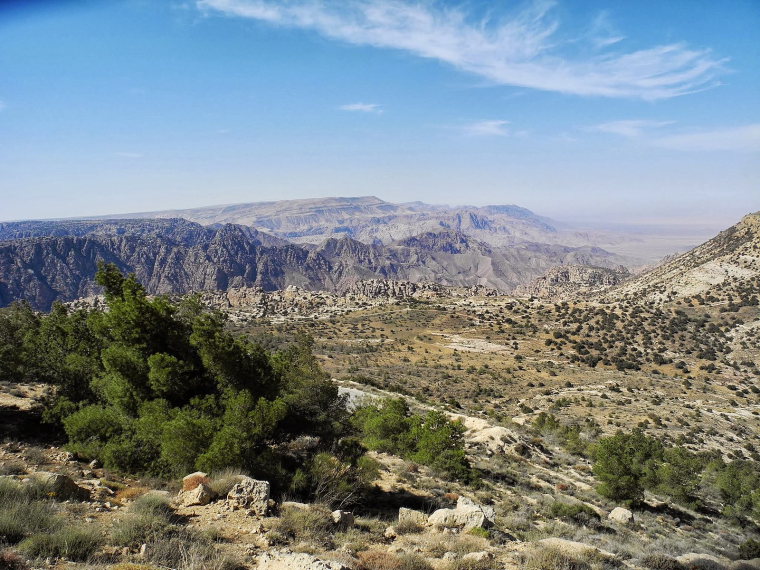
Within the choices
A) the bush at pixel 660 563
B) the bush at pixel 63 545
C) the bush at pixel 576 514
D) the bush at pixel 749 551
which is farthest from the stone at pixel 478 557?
the bush at pixel 749 551

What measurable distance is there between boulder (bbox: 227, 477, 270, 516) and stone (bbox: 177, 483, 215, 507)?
478 millimetres

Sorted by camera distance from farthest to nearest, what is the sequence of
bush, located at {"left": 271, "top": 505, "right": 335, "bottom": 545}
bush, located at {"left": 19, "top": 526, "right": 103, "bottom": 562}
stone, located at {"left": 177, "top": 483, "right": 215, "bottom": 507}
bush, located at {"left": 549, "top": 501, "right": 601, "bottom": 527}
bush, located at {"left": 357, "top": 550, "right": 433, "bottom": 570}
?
bush, located at {"left": 549, "top": 501, "right": 601, "bottom": 527}, stone, located at {"left": 177, "top": 483, "right": 215, "bottom": 507}, bush, located at {"left": 271, "top": 505, "right": 335, "bottom": 545}, bush, located at {"left": 357, "top": 550, "right": 433, "bottom": 570}, bush, located at {"left": 19, "top": 526, "right": 103, "bottom": 562}

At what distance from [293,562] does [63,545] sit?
3.55 metres

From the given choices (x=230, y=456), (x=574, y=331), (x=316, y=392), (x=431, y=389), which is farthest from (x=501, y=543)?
(x=574, y=331)

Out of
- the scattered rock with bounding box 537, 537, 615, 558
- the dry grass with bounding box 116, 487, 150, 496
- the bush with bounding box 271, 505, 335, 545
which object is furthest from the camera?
the dry grass with bounding box 116, 487, 150, 496

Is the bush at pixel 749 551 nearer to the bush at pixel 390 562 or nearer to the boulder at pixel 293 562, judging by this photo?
the bush at pixel 390 562

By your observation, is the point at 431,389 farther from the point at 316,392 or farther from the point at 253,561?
the point at 253,561

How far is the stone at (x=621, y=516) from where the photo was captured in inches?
687

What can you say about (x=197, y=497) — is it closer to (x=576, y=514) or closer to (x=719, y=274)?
(x=576, y=514)

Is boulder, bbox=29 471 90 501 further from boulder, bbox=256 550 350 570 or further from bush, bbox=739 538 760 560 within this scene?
bush, bbox=739 538 760 560

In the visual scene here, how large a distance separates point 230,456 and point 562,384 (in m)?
51.3

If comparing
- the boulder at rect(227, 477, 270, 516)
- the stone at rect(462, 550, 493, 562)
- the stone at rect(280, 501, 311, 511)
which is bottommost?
the stone at rect(280, 501, 311, 511)

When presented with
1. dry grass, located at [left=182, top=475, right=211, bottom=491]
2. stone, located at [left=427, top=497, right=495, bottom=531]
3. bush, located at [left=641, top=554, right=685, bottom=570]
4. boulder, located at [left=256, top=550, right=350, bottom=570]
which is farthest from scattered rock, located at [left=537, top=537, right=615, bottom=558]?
dry grass, located at [left=182, top=475, right=211, bottom=491]

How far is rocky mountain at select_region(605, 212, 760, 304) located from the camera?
8906cm
